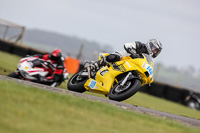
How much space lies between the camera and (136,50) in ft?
32.0

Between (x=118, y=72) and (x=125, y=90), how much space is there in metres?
0.50

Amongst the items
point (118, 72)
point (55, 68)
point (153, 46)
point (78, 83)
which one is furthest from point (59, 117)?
point (55, 68)

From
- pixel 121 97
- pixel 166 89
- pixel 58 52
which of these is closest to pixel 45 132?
pixel 121 97

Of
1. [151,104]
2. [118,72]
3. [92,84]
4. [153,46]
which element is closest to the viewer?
[118,72]

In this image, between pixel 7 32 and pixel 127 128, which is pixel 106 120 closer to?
pixel 127 128

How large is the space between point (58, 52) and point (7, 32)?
16776 mm

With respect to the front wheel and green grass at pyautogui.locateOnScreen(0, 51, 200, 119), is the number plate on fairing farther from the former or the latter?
green grass at pyautogui.locateOnScreen(0, 51, 200, 119)

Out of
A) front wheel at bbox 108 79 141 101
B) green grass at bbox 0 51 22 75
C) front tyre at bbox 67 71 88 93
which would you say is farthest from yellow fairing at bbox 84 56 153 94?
green grass at bbox 0 51 22 75

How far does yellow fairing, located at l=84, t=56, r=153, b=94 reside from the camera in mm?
9297

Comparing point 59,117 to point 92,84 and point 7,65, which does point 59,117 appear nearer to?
point 92,84

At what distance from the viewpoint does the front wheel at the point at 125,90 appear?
8.84m

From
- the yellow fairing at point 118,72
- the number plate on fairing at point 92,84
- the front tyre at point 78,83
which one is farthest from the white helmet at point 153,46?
the front tyre at point 78,83

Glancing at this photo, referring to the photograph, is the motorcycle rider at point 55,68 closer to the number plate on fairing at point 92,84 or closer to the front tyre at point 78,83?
the front tyre at point 78,83

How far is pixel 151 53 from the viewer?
Answer: 9.87 meters
